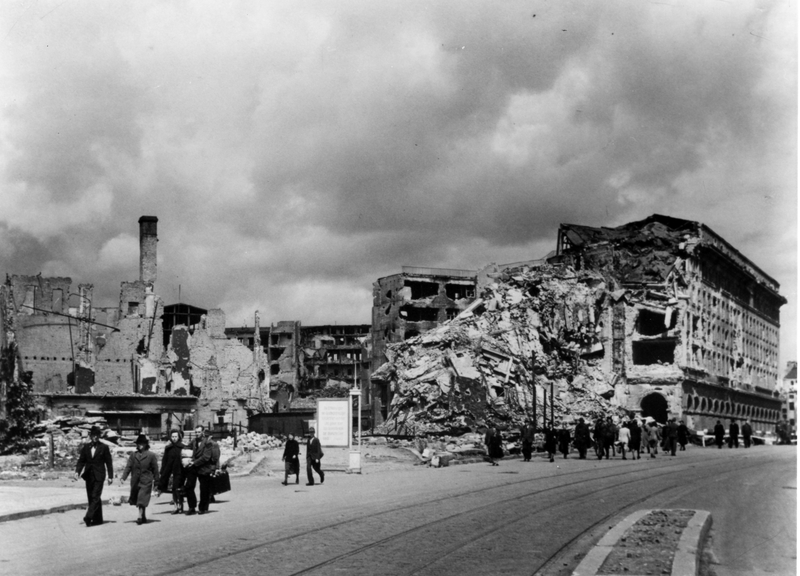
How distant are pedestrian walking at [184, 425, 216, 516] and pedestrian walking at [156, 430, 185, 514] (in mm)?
141

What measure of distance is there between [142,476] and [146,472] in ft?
0.31

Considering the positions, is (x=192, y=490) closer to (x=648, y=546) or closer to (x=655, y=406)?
(x=648, y=546)

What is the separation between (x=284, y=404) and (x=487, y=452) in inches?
2599

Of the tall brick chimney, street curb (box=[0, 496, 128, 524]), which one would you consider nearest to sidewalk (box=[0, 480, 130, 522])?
street curb (box=[0, 496, 128, 524])

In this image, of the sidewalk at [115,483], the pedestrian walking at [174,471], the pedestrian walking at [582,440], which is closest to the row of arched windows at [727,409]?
the pedestrian walking at [582,440]

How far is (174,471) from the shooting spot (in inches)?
634

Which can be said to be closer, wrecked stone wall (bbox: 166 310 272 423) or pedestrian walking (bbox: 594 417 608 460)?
pedestrian walking (bbox: 594 417 608 460)

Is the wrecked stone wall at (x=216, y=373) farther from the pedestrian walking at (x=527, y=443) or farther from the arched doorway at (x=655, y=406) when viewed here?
the pedestrian walking at (x=527, y=443)

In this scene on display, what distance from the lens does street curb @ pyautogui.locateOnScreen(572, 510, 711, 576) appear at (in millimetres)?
9172

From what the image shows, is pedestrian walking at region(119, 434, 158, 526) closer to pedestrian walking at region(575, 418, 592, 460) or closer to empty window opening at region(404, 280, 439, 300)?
pedestrian walking at region(575, 418, 592, 460)

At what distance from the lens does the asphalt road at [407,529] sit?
32.5 ft

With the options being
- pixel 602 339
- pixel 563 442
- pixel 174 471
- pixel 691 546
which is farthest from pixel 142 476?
pixel 602 339

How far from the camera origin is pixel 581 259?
71.1 metres

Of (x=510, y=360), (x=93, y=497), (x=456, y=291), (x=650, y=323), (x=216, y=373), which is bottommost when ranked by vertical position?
(x=93, y=497)
